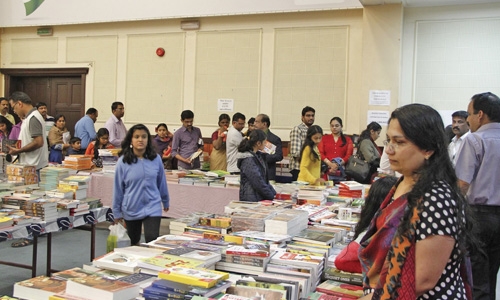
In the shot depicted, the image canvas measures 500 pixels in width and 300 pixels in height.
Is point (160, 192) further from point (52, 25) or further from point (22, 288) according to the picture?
point (52, 25)

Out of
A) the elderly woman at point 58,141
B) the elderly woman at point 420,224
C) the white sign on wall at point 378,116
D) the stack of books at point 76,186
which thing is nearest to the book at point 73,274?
the elderly woman at point 420,224

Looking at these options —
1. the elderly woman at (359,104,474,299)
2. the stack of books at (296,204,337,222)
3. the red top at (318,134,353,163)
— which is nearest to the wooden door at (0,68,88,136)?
the red top at (318,134,353,163)

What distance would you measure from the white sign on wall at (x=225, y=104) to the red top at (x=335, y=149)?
2.31 meters

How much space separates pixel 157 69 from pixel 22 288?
7224 mm

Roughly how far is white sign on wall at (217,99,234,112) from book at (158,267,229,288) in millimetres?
6521

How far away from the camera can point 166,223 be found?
21.9 ft

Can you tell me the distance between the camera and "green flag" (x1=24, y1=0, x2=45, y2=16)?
9.37m

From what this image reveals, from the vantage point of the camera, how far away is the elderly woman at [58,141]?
748 cm

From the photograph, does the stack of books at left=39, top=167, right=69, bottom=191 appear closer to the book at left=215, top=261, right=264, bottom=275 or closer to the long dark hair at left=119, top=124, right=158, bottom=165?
the long dark hair at left=119, top=124, right=158, bottom=165

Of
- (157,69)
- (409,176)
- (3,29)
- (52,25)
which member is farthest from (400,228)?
(3,29)

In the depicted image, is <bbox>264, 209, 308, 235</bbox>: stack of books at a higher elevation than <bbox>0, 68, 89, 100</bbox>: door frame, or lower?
lower

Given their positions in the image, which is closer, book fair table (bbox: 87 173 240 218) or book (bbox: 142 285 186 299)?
book (bbox: 142 285 186 299)

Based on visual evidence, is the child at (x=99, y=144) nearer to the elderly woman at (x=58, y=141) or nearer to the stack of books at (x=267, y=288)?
the elderly woman at (x=58, y=141)

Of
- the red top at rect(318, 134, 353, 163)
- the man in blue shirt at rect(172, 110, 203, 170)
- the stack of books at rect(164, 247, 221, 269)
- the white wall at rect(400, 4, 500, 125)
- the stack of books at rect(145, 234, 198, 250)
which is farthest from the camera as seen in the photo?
the white wall at rect(400, 4, 500, 125)
